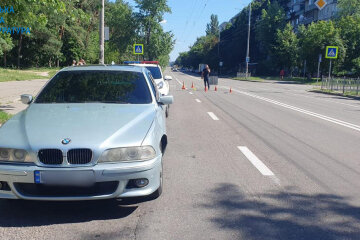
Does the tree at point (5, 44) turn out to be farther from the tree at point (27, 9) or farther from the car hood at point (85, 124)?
the car hood at point (85, 124)

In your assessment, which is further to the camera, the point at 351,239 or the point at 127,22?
the point at 127,22

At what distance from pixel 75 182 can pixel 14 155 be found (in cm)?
68

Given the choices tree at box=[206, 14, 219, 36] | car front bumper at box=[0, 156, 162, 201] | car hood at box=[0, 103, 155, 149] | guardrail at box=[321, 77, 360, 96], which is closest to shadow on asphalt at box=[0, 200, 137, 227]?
car front bumper at box=[0, 156, 162, 201]

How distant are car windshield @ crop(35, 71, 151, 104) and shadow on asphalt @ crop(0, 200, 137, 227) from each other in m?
1.51

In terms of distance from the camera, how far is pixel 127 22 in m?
66.1

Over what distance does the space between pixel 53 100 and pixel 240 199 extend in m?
2.86

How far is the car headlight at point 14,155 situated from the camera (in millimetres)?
3795

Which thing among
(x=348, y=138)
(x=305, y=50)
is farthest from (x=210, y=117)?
(x=305, y=50)

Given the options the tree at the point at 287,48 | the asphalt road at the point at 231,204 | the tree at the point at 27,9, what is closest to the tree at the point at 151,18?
the tree at the point at 287,48

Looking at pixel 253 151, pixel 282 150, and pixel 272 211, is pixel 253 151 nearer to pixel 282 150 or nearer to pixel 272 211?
pixel 282 150

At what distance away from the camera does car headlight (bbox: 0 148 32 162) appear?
3795 millimetres

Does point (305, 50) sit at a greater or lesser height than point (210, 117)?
greater

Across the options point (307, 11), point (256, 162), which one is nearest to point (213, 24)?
point (307, 11)

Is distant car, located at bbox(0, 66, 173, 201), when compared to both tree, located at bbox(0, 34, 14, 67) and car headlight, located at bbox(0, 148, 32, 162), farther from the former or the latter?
tree, located at bbox(0, 34, 14, 67)
